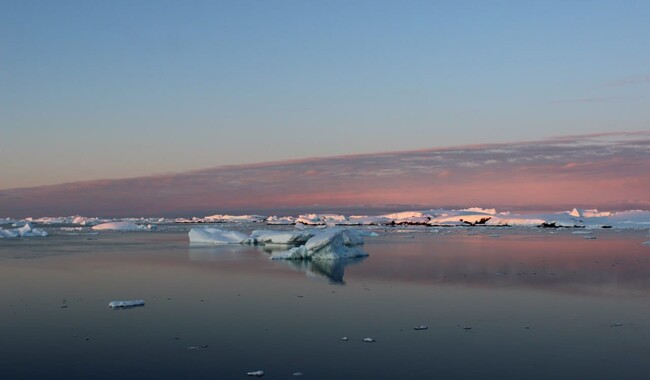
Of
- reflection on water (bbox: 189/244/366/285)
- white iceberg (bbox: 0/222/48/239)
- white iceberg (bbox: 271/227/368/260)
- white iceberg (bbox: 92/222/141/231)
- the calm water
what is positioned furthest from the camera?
white iceberg (bbox: 92/222/141/231)

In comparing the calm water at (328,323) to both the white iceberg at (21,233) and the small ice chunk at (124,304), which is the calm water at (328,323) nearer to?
the small ice chunk at (124,304)

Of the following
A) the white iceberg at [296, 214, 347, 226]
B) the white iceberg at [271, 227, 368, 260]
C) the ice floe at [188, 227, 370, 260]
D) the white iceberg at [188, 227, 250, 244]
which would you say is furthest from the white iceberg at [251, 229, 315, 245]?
the white iceberg at [296, 214, 347, 226]

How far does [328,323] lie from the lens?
8016mm

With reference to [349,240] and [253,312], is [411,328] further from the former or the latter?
[349,240]

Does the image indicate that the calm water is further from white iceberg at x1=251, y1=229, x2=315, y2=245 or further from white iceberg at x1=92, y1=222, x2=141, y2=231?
white iceberg at x1=92, y1=222, x2=141, y2=231

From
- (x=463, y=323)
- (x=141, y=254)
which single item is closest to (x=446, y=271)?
(x=463, y=323)

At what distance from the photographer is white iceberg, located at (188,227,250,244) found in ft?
88.3

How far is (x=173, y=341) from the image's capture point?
6992 mm

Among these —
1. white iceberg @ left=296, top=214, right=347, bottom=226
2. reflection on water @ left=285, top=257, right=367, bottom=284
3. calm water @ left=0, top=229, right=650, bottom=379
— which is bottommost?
white iceberg @ left=296, top=214, right=347, bottom=226

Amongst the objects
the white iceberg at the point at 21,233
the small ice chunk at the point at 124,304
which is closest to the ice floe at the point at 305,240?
the small ice chunk at the point at 124,304

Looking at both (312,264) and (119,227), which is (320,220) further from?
(312,264)

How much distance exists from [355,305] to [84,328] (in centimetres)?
397

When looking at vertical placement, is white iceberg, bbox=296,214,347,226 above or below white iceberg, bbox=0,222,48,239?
below

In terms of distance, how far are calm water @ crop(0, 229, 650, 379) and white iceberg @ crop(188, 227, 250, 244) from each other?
39.4ft
